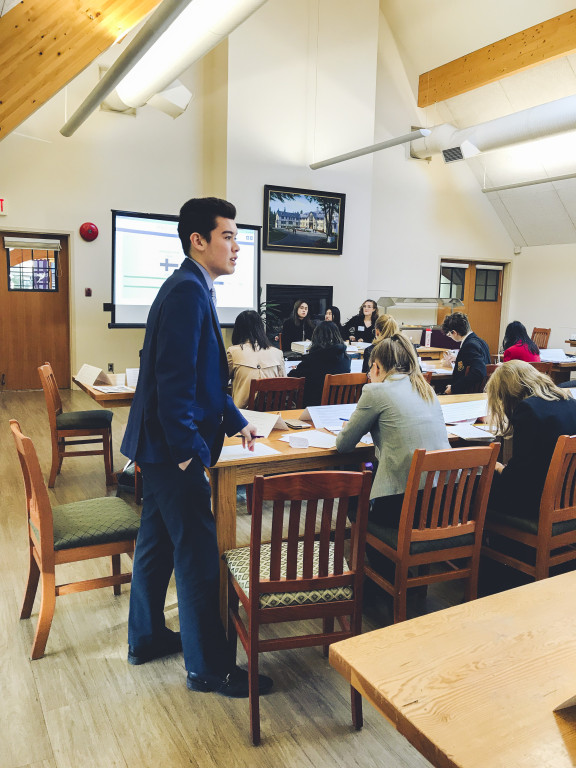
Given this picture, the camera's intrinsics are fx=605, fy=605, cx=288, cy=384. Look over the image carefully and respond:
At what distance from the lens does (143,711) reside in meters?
1.99

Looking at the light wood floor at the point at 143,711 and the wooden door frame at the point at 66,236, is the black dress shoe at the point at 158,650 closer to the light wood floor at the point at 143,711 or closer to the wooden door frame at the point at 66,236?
the light wood floor at the point at 143,711

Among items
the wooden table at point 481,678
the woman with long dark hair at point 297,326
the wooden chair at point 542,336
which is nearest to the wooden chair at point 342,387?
the wooden table at point 481,678

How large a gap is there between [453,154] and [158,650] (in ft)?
27.8

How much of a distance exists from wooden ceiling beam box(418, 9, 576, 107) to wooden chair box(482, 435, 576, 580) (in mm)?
6827

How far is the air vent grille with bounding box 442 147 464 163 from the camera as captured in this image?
28.8ft

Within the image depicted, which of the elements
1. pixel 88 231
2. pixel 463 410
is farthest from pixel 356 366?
pixel 88 231

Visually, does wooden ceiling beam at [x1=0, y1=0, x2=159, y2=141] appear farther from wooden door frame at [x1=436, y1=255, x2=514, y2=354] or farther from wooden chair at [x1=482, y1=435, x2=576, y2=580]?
wooden door frame at [x1=436, y1=255, x2=514, y2=354]

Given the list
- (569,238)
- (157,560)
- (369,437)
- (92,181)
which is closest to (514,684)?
(157,560)

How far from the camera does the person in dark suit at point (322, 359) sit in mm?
4258

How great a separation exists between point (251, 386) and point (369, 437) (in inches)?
41.5

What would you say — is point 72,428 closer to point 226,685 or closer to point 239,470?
point 239,470

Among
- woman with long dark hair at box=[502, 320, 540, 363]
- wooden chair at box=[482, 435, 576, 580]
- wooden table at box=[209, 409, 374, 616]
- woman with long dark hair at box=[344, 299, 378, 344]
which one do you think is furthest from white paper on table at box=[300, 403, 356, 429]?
woman with long dark hair at box=[344, 299, 378, 344]

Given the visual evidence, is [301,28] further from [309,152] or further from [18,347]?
[18,347]

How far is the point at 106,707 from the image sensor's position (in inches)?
79.0
